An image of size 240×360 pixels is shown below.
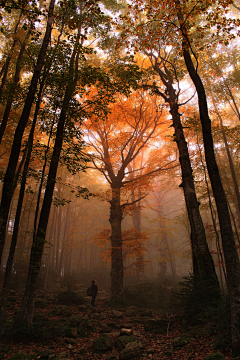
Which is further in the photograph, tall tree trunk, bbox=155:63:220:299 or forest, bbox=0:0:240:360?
tall tree trunk, bbox=155:63:220:299

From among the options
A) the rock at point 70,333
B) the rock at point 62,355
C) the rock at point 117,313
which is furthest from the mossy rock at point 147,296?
the rock at point 62,355

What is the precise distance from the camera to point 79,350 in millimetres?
5000

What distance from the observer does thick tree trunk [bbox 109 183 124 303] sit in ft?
33.1

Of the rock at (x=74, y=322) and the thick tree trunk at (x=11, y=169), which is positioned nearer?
the thick tree trunk at (x=11, y=169)

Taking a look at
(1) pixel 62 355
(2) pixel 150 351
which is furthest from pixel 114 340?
(1) pixel 62 355

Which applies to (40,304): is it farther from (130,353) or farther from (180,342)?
(180,342)

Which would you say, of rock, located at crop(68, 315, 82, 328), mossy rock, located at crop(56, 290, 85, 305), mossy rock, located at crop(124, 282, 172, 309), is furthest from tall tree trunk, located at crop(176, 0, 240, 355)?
mossy rock, located at crop(56, 290, 85, 305)

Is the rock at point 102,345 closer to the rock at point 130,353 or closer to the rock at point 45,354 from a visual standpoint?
the rock at point 130,353

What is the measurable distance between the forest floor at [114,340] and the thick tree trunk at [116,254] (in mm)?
2784

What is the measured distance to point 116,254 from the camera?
35.4 ft

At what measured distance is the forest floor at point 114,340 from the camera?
164 inches

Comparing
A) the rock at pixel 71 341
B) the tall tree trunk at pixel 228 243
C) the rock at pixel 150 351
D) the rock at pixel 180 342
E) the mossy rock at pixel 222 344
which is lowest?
the rock at pixel 71 341

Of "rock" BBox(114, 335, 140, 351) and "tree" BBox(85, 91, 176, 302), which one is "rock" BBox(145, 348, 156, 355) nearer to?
"rock" BBox(114, 335, 140, 351)

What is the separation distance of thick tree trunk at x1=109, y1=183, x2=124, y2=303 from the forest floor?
2784 millimetres
